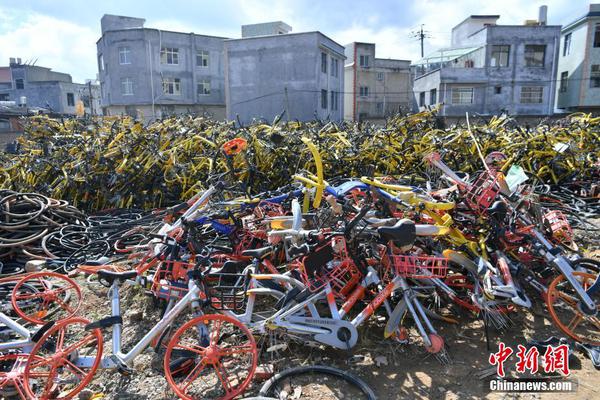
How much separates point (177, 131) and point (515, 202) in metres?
7.87

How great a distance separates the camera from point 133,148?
831cm

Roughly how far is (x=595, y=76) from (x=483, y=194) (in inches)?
1265

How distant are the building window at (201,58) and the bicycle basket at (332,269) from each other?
34017 millimetres

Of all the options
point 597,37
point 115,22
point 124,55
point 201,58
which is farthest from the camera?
point 115,22

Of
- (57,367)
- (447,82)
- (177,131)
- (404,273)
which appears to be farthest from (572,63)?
(57,367)

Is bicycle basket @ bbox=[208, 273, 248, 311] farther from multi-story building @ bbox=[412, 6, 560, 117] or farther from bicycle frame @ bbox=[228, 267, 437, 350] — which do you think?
multi-story building @ bbox=[412, 6, 560, 117]

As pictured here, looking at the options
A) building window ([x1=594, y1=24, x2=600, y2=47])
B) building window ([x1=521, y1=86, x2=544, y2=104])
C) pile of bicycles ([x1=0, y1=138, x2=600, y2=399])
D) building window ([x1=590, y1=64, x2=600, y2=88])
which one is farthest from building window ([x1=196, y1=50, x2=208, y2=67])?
pile of bicycles ([x1=0, y1=138, x2=600, y2=399])

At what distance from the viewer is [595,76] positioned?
27.8 meters

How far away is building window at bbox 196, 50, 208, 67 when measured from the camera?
110ft

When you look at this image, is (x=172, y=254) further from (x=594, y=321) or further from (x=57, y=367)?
(x=594, y=321)

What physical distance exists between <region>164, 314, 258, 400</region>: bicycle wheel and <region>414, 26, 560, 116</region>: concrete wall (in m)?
29.5

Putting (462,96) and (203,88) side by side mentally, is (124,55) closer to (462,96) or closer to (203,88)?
(203,88)

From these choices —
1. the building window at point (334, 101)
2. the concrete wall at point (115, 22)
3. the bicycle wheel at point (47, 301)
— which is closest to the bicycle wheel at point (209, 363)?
the bicycle wheel at point (47, 301)

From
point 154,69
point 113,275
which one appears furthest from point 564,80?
point 113,275
